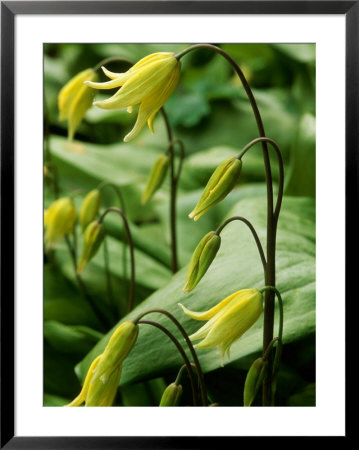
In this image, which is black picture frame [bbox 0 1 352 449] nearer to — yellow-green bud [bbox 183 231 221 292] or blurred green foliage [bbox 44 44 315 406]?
blurred green foliage [bbox 44 44 315 406]

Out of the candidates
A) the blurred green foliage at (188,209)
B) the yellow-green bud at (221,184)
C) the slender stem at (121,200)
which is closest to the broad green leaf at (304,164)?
the blurred green foliage at (188,209)

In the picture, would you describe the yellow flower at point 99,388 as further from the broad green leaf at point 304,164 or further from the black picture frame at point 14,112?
the broad green leaf at point 304,164

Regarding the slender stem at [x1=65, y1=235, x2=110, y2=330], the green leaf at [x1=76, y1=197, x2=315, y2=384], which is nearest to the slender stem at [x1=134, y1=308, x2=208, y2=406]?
the green leaf at [x1=76, y1=197, x2=315, y2=384]

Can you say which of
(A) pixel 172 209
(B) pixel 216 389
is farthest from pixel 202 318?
(A) pixel 172 209

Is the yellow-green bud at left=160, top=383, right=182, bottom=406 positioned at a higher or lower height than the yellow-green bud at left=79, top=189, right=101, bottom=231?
lower

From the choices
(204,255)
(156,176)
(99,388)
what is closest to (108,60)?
(156,176)
